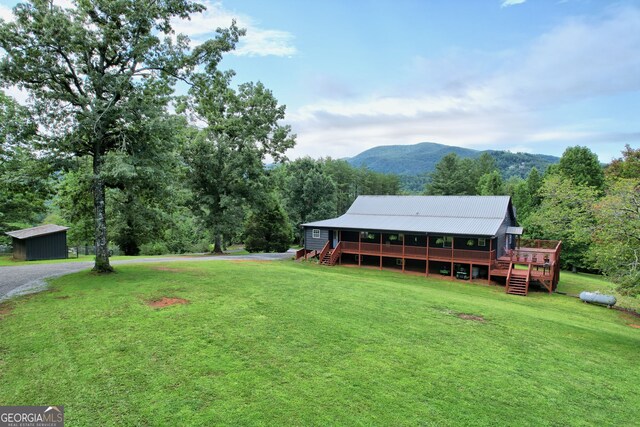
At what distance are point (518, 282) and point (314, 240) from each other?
1629cm

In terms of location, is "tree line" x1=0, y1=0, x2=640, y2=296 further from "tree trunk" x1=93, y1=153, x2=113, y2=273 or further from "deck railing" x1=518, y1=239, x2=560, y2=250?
"deck railing" x1=518, y1=239, x2=560, y2=250

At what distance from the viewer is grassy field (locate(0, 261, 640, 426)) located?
21.7 feet

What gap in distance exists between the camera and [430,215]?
2980cm

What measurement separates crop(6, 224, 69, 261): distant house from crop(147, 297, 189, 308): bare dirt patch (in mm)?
21322

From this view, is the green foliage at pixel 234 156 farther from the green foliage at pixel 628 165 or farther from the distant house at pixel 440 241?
the green foliage at pixel 628 165

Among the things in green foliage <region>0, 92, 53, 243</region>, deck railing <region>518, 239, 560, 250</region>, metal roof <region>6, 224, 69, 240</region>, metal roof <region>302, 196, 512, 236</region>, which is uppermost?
green foliage <region>0, 92, 53, 243</region>

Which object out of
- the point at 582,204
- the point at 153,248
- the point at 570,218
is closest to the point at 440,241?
the point at 570,218

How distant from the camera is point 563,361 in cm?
1003

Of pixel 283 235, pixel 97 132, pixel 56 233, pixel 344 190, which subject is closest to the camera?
pixel 97 132

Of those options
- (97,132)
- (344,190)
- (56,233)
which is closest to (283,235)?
(56,233)

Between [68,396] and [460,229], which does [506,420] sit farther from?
[460,229]

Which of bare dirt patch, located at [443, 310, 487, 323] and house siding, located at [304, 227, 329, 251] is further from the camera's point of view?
house siding, located at [304, 227, 329, 251]

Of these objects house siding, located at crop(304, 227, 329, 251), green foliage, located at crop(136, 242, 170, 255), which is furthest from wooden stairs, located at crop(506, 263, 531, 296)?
green foliage, located at crop(136, 242, 170, 255)

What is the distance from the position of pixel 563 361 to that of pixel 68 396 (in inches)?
461
